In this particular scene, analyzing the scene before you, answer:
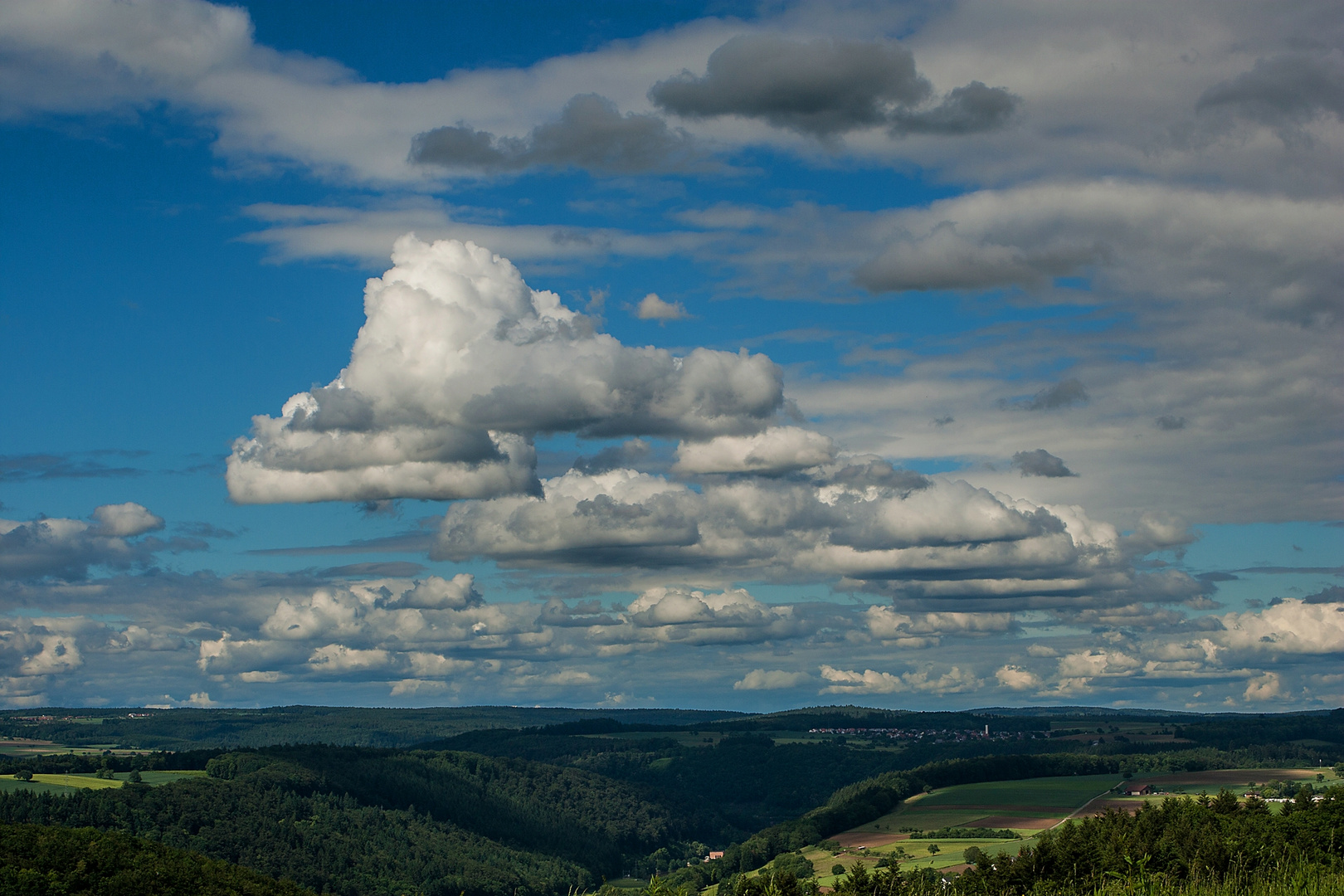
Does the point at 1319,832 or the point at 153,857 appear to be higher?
the point at 1319,832

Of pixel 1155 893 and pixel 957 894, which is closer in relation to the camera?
pixel 1155 893

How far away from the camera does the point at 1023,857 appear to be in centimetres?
11244

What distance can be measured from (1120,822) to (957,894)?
341ft

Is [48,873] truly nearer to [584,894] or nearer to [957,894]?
[957,894]

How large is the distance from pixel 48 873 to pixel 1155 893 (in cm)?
18308

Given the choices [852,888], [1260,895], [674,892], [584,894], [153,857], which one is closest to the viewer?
[584,894]

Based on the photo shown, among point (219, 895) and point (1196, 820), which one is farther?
point (219, 895)

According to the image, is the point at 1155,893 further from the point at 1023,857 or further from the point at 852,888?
the point at 1023,857

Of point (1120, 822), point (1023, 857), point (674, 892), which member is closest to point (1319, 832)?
point (1023, 857)

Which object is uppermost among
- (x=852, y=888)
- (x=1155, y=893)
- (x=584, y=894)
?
(x=584, y=894)

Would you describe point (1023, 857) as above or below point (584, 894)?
below

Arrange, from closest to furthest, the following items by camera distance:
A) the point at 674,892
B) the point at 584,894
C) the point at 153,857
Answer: the point at 584,894, the point at 674,892, the point at 153,857

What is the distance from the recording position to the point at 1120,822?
158 meters

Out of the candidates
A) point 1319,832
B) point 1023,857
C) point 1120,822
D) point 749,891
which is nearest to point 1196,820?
point 1120,822
